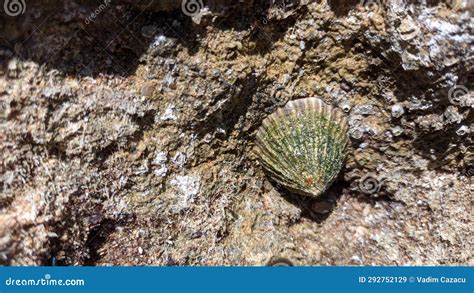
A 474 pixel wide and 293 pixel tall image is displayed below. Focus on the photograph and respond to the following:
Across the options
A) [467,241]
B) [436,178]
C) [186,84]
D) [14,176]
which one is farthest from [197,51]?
[467,241]

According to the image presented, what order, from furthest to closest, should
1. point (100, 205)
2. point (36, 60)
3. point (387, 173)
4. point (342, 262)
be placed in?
point (387, 173), point (342, 262), point (100, 205), point (36, 60)

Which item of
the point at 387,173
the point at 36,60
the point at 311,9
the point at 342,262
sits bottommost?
the point at 342,262

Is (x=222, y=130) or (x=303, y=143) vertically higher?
(x=222, y=130)

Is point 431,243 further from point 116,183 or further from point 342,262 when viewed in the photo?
point 116,183

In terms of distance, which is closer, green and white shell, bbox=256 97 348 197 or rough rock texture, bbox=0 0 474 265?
rough rock texture, bbox=0 0 474 265
